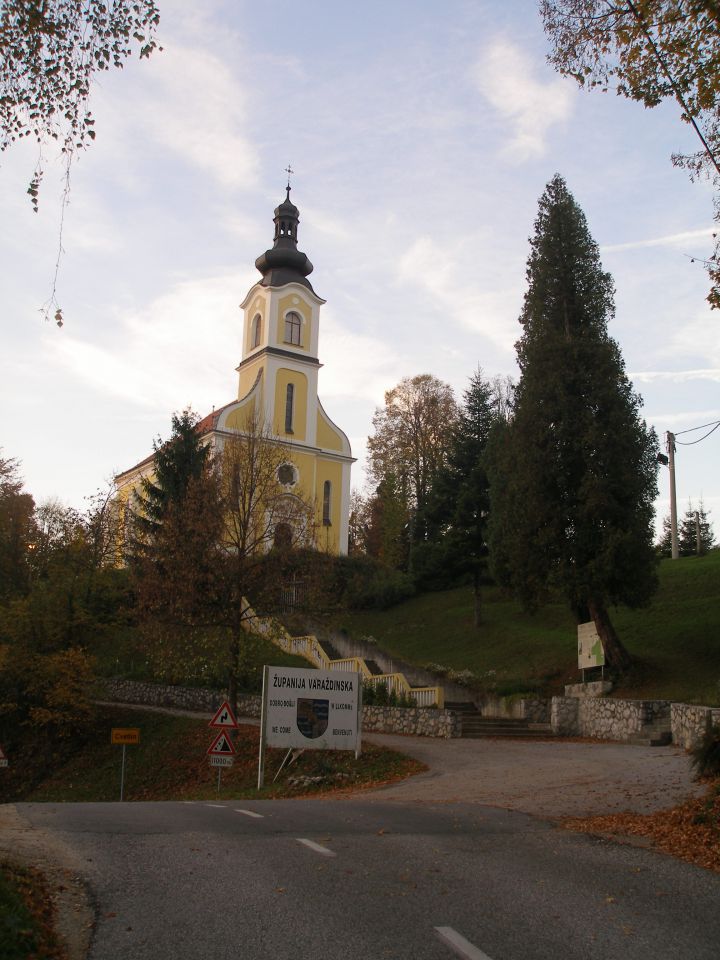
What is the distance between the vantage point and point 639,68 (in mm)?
10891

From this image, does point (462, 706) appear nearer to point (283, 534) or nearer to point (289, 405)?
point (283, 534)

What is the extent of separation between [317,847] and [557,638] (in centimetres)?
2341

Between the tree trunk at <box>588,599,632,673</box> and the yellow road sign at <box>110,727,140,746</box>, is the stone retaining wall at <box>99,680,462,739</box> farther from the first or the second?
the yellow road sign at <box>110,727,140,746</box>

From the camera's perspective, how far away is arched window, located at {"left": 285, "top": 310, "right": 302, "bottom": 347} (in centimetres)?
5247

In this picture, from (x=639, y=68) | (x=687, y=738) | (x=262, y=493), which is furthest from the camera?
(x=262, y=493)

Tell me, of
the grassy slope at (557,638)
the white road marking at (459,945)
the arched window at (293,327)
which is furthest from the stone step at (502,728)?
the arched window at (293,327)

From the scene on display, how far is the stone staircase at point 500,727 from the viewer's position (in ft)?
78.8

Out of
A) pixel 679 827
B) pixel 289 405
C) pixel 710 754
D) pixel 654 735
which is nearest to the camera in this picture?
pixel 679 827

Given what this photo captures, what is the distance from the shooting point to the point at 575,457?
26781mm

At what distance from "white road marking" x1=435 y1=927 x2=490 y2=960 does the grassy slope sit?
50.3 feet

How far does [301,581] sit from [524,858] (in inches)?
595

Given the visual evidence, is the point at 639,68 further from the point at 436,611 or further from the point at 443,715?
the point at 436,611

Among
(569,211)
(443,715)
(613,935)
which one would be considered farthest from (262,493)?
(613,935)

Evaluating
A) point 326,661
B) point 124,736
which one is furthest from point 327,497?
point 124,736
